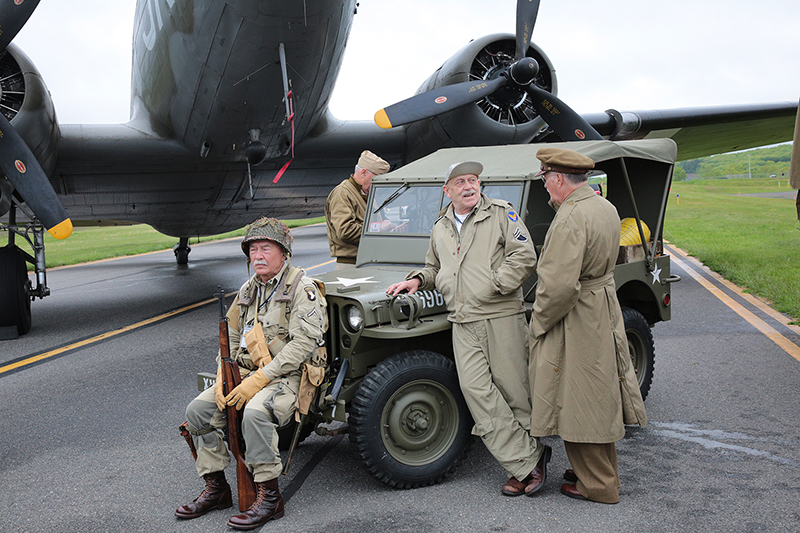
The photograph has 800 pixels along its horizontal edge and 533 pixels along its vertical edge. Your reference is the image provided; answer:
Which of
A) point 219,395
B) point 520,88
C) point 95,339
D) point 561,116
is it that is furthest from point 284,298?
point 561,116

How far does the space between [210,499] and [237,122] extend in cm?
705

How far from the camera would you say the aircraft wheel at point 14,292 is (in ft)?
27.5

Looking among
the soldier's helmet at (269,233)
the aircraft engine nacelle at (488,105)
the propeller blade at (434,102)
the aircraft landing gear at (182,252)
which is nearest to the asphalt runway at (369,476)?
the soldier's helmet at (269,233)

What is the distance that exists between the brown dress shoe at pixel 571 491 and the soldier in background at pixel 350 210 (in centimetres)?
277

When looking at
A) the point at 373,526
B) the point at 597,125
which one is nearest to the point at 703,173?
the point at 597,125

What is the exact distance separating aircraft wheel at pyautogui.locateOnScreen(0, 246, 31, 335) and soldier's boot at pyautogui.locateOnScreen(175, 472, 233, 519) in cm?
654

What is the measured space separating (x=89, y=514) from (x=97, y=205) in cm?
1068

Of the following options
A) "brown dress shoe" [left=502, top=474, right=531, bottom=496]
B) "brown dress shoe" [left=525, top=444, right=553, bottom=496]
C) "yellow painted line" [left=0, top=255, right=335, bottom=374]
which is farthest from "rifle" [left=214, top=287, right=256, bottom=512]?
"yellow painted line" [left=0, top=255, right=335, bottom=374]

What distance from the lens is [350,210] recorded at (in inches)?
217

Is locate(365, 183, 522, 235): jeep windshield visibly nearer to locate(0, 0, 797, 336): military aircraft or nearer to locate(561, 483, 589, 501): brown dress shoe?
locate(561, 483, 589, 501): brown dress shoe

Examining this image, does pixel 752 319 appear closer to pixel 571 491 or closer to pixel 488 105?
pixel 488 105

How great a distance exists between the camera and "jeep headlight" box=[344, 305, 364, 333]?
11.7 feet

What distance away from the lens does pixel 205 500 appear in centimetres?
332

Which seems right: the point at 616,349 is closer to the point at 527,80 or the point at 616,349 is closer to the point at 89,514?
the point at 89,514
